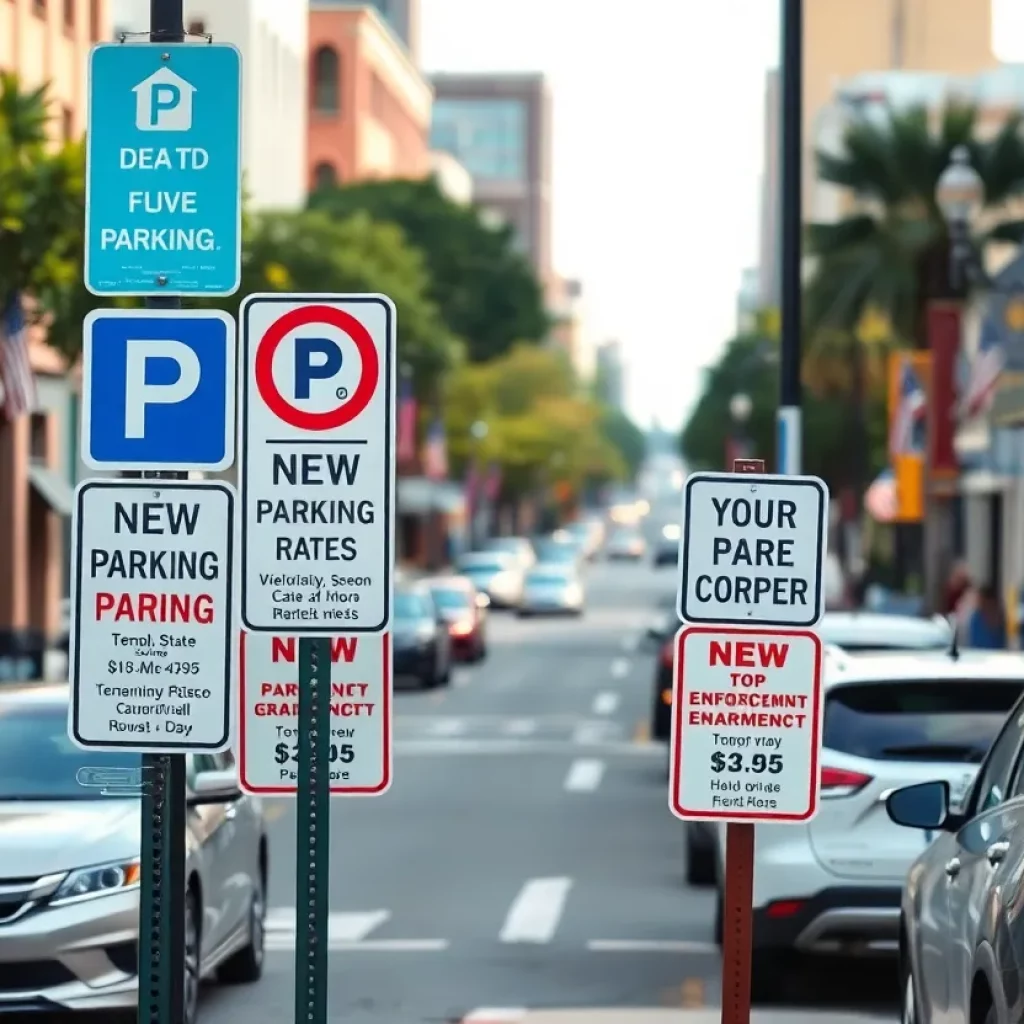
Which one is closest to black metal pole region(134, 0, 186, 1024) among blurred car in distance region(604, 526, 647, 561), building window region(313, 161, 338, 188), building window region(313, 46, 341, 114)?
building window region(313, 46, 341, 114)

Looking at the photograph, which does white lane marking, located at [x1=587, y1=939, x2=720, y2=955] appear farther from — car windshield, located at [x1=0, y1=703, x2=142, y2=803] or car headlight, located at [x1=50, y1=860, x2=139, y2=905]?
car headlight, located at [x1=50, y1=860, x2=139, y2=905]

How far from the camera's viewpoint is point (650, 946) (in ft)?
47.8

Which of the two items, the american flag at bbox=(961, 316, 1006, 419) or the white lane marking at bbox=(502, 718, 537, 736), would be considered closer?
the american flag at bbox=(961, 316, 1006, 419)

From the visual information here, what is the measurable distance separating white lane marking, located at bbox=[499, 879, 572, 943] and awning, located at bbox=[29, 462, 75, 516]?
1117 inches

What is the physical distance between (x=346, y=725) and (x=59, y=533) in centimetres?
4297

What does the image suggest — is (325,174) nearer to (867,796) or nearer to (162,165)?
(867,796)

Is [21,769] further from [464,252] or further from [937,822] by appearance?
[464,252]

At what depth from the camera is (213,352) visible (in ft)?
24.6

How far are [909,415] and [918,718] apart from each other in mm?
25315

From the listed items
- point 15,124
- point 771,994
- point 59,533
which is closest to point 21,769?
point 771,994

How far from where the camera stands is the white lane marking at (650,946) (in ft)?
47.1

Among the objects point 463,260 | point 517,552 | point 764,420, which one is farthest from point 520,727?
point 764,420

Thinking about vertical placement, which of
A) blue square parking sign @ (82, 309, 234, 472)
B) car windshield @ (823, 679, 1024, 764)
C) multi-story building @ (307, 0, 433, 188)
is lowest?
car windshield @ (823, 679, 1024, 764)

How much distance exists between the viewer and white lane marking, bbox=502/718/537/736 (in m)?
32.6
